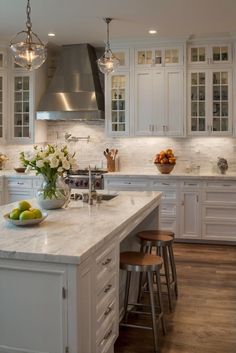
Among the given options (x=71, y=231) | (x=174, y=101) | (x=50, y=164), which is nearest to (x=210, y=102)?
(x=174, y=101)

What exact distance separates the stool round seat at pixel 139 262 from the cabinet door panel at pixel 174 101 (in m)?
3.53

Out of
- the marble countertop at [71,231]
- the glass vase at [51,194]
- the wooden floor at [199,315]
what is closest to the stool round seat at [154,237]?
the marble countertop at [71,231]

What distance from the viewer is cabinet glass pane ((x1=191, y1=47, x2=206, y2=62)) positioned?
663cm

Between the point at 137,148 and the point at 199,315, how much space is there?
12.2 ft

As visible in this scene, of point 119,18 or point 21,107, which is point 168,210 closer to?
point 119,18

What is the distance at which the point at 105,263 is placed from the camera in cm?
277

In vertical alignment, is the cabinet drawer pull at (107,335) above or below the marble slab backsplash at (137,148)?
below

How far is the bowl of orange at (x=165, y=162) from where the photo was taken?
21.5 feet

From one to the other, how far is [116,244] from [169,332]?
1003mm

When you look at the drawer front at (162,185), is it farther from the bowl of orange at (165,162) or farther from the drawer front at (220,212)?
the drawer front at (220,212)

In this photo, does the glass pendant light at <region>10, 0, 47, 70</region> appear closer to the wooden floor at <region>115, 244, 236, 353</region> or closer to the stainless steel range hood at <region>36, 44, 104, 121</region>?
the wooden floor at <region>115, 244, 236, 353</region>

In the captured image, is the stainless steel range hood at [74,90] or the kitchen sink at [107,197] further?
the stainless steel range hood at [74,90]

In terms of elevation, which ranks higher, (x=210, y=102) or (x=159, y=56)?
(x=159, y=56)

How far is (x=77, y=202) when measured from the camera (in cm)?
412
